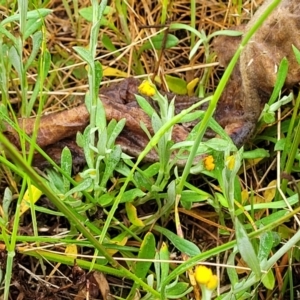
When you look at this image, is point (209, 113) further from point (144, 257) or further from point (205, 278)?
point (144, 257)

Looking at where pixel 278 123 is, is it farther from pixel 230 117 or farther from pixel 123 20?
pixel 123 20

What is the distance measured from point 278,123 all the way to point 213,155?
238 mm

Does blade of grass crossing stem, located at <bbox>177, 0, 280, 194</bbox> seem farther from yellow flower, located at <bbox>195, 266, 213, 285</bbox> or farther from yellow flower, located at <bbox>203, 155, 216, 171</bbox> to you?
yellow flower, located at <bbox>195, 266, 213, 285</bbox>

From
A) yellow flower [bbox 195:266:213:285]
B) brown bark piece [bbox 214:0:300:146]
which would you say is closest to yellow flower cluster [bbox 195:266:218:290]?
yellow flower [bbox 195:266:213:285]

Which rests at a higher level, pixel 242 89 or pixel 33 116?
pixel 242 89

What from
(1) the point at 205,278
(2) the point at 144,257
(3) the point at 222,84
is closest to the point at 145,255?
(2) the point at 144,257

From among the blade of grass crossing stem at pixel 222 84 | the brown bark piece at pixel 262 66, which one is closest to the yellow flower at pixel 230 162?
the blade of grass crossing stem at pixel 222 84

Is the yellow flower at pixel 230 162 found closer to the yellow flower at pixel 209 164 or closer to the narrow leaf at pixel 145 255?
the yellow flower at pixel 209 164

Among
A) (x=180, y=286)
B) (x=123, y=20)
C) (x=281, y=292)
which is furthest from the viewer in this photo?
(x=123, y=20)

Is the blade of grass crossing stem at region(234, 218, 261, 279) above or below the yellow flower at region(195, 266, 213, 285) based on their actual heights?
above

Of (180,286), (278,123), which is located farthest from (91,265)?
(278,123)

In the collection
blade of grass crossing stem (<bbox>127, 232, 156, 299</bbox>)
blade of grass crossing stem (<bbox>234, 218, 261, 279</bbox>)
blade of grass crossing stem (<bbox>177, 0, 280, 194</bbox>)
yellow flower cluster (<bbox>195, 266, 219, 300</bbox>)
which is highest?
blade of grass crossing stem (<bbox>177, 0, 280, 194</bbox>)

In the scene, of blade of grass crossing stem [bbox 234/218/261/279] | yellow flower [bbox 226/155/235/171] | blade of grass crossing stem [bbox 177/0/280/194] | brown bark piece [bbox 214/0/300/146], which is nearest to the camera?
blade of grass crossing stem [bbox 177/0/280/194]

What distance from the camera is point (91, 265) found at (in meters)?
1.08
